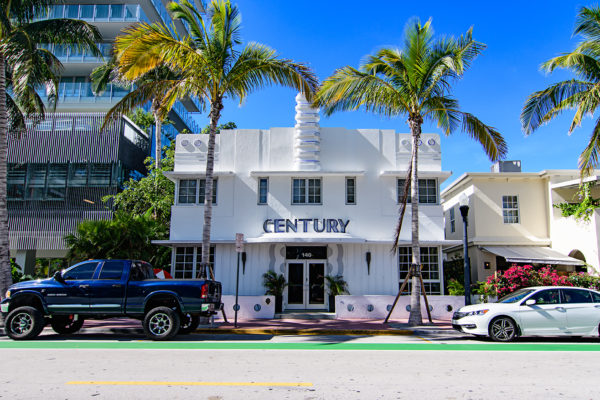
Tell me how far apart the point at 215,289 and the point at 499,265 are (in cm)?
1449

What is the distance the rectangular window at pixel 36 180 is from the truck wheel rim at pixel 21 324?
1549 cm

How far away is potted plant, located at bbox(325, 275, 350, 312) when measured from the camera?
17.1 meters

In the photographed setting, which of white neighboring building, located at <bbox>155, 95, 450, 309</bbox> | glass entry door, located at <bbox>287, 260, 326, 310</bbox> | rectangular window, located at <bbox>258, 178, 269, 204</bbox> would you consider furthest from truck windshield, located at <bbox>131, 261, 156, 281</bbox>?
rectangular window, located at <bbox>258, 178, 269, 204</bbox>

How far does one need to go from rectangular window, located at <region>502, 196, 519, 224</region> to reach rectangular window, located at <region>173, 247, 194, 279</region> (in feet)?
45.9

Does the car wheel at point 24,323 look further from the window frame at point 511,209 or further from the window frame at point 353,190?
the window frame at point 511,209

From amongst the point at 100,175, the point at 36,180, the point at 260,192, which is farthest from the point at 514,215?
the point at 36,180

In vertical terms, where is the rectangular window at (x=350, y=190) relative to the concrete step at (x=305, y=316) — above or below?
above

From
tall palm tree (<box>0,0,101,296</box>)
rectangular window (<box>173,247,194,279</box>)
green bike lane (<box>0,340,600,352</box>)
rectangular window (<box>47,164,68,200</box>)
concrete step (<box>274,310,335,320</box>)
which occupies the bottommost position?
green bike lane (<box>0,340,600,352</box>)

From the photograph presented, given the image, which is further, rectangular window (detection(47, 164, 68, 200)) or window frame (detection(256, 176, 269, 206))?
rectangular window (detection(47, 164, 68, 200))

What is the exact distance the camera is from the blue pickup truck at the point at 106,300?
11.1 meters

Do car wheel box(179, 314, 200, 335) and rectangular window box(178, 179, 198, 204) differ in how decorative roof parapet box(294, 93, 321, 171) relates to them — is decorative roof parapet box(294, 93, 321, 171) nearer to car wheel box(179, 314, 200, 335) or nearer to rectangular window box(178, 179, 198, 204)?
rectangular window box(178, 179, 198, 204)

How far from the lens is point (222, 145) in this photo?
61.8 feet

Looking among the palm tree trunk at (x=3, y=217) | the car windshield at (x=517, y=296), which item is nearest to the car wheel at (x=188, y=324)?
the palm tree trunk at (x=3, y=217)

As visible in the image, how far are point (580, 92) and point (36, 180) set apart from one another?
2608 centimetres
